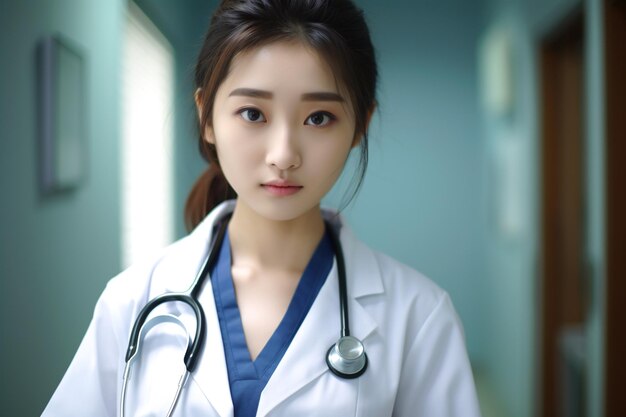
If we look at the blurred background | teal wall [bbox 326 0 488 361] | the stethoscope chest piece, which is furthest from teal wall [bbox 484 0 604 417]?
the stethoscope chest piece

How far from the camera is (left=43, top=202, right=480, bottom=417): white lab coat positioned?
0.62 meters

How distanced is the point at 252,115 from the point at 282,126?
5 cm

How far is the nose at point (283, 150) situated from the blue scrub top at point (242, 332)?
18cm

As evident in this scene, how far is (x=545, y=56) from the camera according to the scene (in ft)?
5.90

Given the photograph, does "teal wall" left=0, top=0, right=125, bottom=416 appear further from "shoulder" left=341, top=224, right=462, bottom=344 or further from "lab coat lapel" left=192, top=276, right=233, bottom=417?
"shoulder" left=341, top=224, right=462, bottom=344

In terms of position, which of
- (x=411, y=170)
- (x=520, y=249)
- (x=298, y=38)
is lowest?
(x=520, y=249)

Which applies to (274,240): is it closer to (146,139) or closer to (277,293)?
(277,293)

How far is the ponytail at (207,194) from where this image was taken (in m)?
0.82

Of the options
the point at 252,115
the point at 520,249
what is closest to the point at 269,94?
the point at 252,115

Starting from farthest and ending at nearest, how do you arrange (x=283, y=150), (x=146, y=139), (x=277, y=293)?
(x=146, y=139) < (x=277, y=293) < (x=283, y=150)

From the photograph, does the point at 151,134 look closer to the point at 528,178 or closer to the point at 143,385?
the point at 143,385

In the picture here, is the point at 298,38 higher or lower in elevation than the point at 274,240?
higher

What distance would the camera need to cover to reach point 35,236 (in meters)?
0.73

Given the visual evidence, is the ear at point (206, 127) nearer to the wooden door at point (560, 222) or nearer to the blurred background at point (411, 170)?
the blurred background at point (411, 170)
